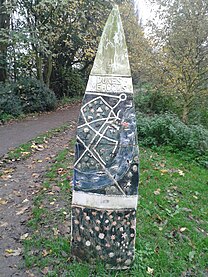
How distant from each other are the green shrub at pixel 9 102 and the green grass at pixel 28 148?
2884 millimetres

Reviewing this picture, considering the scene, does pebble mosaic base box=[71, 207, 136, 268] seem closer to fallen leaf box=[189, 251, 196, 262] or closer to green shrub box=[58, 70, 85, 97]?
fallen leaf box=[189, 251, 196, 262]

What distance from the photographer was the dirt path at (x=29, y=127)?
777 cm

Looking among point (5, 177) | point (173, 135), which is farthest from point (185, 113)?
point (5, 177)

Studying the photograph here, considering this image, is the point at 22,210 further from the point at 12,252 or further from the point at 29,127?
the point at 29,127

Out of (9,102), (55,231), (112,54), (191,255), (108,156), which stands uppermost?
(112,54)

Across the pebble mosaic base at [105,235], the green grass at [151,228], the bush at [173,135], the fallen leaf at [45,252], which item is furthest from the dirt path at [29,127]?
the pebble mosaic base at [105,235]

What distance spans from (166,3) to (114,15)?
23.2 feet

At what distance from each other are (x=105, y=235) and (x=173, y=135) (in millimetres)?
5378

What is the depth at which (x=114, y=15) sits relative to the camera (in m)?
2.90

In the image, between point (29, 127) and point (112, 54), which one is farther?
point (29, 127)

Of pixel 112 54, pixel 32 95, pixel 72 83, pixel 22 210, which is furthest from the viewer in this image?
pixel 72 83

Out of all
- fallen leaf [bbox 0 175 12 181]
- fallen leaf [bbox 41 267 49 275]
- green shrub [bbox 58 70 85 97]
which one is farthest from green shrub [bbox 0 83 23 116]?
fallen leaf [bbox 41 267 49 275]

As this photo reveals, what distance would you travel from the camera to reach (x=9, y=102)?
11.0 metres

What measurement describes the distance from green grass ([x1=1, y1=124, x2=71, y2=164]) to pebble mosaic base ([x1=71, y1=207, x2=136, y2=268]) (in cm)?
376
